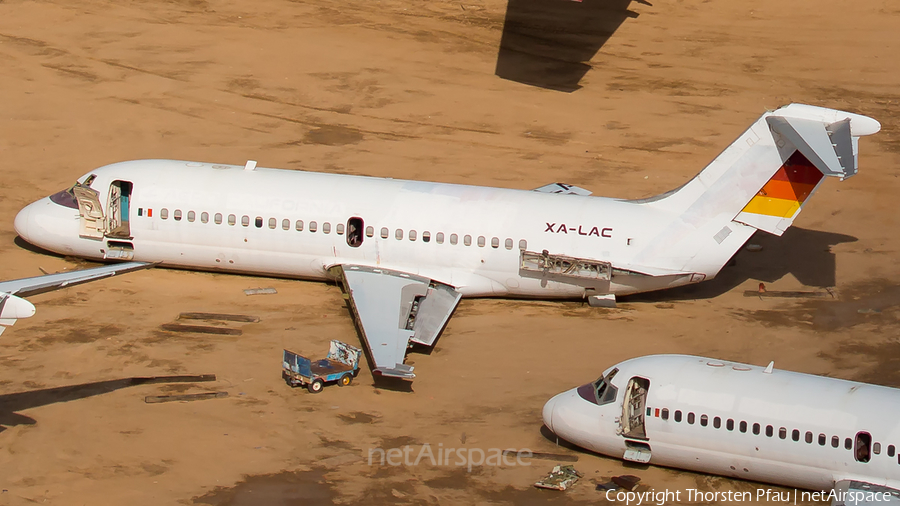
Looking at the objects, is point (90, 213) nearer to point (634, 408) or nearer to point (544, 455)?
point (544, 455)

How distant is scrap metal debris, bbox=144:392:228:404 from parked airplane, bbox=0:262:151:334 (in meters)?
3.35

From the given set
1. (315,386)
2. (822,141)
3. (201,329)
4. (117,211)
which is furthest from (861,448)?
(117,211)

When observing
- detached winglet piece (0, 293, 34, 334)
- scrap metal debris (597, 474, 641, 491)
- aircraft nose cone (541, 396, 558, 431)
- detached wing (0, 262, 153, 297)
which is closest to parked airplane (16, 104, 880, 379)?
aircraft nose cone (541, 396, 558, 431)

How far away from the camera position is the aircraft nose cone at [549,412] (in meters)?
25.8

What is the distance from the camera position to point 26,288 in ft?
78.1

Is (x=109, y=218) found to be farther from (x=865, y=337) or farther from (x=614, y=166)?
(x=865, y=337)

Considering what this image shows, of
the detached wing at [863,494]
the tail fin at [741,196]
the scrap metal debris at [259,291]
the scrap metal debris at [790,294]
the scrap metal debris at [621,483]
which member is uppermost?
the tail fin at [741,196]

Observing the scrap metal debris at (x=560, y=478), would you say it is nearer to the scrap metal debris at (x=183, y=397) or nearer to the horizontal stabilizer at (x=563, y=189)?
the scrap metal debris at (x=183, y=397)

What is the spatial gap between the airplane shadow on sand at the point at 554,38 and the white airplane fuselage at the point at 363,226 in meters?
18.4

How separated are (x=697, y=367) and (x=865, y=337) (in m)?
9.18

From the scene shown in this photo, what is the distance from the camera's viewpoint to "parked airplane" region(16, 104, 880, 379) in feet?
104

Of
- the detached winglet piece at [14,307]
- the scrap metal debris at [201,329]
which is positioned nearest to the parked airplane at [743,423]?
the scrap metal debris at [201,329]

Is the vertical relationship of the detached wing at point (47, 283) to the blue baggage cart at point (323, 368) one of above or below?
above

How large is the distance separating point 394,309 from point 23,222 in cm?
1262
